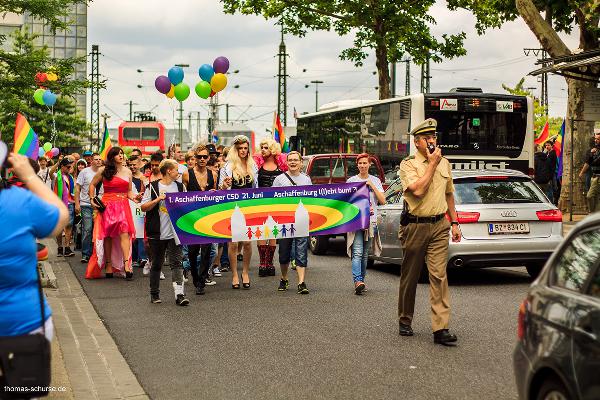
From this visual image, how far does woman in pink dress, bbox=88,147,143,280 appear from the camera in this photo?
1516 centimetres

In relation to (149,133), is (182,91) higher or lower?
higher

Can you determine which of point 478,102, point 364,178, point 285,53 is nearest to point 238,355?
point 364,178

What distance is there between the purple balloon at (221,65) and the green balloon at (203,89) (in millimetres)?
514

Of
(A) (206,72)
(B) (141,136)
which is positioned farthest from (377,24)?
(B) (141,136)

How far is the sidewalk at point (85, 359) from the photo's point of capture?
7344mm

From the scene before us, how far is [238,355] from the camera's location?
8.63 m

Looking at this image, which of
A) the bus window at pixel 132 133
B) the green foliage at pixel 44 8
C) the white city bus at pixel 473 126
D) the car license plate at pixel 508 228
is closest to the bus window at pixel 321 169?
the white city bus at pixel 473 126

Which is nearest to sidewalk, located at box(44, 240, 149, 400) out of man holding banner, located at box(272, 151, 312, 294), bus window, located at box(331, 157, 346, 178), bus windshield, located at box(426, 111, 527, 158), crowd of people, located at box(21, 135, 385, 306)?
crowd of people, located at box(21, 135, 385, 306)

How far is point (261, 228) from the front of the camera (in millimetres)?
13703

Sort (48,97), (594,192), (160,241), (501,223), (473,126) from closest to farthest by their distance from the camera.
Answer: (160,241)
(501,223)
(473,126)
(594,192)
(48,97)

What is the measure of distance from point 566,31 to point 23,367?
23.5 meters

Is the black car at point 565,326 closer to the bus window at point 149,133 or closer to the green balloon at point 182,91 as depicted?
the green balloon at point 182,91

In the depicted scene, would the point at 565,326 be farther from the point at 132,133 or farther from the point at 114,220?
the point at 132,133

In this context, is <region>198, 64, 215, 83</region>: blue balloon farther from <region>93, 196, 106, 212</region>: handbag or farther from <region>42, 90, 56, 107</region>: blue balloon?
<region>93, 196, 106, 212</region>: handbag
